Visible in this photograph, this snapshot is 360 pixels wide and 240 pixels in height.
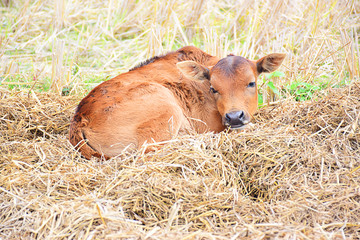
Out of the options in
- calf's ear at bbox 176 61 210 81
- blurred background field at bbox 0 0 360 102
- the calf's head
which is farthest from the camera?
blurred background field at bbox 0 0 360 102

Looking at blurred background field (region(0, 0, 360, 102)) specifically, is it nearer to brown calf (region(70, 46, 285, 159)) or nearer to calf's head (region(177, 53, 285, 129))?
calf's head (region(177, 53, 285, 129))

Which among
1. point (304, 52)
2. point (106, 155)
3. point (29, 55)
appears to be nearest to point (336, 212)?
point (106, 155)

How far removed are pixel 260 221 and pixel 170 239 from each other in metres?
0.79

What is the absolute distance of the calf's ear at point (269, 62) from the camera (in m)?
5.27

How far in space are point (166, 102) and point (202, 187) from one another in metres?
1.64

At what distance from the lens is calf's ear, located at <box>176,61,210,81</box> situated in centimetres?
523

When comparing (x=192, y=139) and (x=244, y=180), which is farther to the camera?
(x=192, y=139)

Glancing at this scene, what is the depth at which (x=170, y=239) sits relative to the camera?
291 centimetres

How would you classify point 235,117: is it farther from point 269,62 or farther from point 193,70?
point 269,62

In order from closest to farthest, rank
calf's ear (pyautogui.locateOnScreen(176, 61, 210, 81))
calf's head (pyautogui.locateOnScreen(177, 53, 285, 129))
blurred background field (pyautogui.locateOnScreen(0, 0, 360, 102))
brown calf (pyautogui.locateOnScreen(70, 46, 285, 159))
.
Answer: brown calf (pyautogui.locateOnScreen(70, 46, 285, 159)), calf's head (pyautogui.locateOnScreen(177, 53, 285, 129)), calf's ear (pyautogui.locateOnScreen(176, 61, 210, 81)), blurred background field (pyautogui.locateOnScreen(0, 0, 360, 102))

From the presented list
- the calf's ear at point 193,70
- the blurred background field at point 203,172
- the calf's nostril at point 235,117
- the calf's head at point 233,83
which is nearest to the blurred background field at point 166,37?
the blurred background field at point 203,172

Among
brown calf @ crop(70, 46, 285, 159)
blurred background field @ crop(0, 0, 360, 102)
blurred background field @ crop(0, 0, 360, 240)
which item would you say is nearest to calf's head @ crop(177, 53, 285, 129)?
brown calf @ crop(70, 46, 285, 159)

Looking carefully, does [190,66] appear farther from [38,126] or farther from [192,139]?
[38,126]

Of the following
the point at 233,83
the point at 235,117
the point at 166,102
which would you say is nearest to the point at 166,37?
the point at 233,83
